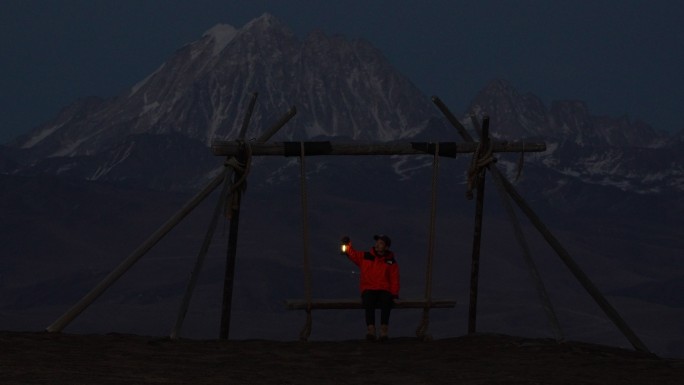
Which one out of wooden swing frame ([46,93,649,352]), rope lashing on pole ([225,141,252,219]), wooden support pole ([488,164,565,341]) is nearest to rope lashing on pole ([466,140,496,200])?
wooden swing frame ([46,93,649,352])

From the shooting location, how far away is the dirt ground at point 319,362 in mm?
11305

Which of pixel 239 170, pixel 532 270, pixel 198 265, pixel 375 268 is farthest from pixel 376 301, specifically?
pixel 239 170

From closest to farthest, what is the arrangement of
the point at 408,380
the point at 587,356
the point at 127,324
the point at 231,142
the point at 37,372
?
1. the point at 37,372
2. the point at 408,380
3. the point at 587,356
4. the point at 231,142
5. the point at 127,324

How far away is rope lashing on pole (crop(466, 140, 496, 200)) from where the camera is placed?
670 inches

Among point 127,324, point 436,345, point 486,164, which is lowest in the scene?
point 127,324

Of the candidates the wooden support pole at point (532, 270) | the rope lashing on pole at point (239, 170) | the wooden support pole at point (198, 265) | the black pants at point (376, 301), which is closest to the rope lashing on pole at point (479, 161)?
the wooden support pole at point (532, 270)

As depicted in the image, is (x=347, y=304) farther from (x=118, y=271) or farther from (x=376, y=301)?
(x=118, y=271)

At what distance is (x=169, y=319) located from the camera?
186500 millimetres

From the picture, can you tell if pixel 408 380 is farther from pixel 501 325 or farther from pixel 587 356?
pixel 501 325

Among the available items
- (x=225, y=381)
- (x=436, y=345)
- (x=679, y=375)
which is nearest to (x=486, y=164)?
(x=436, y=345)

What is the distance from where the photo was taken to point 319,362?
13.1 meters

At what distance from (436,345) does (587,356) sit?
6.55 feet

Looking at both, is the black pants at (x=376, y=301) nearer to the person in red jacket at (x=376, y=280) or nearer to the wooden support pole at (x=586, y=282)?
the person in red jacket at (x=376, y=280)

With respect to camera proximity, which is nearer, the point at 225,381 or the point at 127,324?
the point at 225,381
